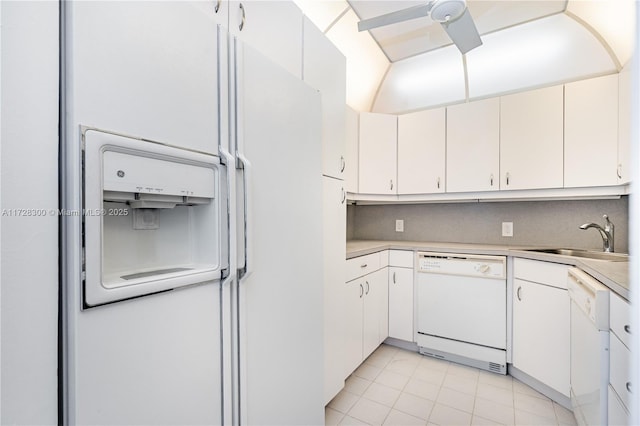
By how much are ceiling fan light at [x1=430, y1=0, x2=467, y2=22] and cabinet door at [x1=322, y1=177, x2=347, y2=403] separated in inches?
41.2

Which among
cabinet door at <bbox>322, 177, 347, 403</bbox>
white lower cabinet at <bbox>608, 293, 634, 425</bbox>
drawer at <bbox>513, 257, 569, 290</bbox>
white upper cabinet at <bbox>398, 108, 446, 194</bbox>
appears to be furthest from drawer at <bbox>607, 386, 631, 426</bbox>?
white upper cabinet at <bbox>398, 108, 446, 194</bbox>

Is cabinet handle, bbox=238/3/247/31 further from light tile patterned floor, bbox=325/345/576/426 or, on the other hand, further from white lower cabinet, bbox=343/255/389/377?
light tile patterned floor, bbox=325/345/576/426

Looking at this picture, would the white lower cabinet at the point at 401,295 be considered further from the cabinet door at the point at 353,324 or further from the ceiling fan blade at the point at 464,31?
the ceiling fan blade at the point at 464,31

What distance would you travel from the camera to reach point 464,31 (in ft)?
5.86

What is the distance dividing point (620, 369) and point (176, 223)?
159cm

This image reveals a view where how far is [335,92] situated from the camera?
5.90 ft

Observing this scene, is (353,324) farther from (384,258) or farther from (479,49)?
(479,49)

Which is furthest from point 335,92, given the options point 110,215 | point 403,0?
point 110,215

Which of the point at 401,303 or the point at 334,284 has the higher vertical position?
the point at 334,284

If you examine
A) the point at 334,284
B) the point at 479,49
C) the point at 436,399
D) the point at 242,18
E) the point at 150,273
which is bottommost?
the point at 436,399

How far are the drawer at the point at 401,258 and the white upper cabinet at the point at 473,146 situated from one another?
67 centimetres

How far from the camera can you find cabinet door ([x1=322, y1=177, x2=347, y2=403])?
1.68 metres

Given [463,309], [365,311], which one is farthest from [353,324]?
[463,309]

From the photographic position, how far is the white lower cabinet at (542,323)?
1.82 meters
